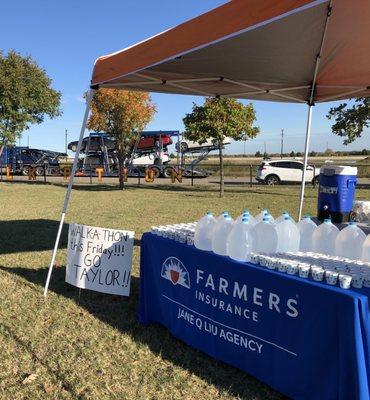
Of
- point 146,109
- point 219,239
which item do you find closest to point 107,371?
point 219,239

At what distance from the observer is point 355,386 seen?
7.43ft

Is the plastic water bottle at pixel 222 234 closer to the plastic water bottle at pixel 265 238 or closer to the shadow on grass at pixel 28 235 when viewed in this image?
the plastic water bottle at pixel 265 238

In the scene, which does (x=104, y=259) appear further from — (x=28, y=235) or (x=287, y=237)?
(x=28, y=235)

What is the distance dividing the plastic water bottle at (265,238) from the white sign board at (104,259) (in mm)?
1613

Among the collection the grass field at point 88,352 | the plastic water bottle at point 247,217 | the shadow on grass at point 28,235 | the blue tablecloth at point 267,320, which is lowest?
the grass field at point 88,352

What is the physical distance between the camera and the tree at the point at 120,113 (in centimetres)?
1808

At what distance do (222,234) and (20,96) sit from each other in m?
22.0

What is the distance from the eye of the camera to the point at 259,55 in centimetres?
444

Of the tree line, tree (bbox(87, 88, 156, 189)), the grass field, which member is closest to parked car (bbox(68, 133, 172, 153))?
the tree line

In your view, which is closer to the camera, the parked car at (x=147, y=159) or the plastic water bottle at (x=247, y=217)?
the plastic water bottle at (x=247, y=217)

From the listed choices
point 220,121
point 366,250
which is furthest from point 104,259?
point 220,121

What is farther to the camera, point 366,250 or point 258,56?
point 258,56

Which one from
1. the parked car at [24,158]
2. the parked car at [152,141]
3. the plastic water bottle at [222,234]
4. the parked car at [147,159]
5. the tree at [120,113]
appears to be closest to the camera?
the plastic water bottle at [222,234]

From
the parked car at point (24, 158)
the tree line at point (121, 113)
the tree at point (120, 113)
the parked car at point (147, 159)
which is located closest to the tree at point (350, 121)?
the tree line at point (121, 113)
